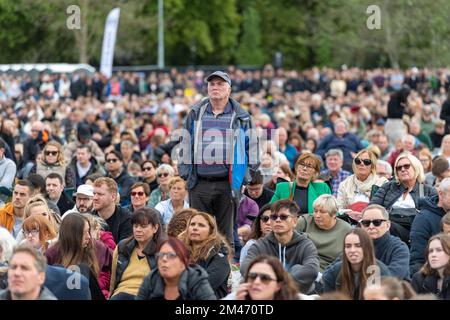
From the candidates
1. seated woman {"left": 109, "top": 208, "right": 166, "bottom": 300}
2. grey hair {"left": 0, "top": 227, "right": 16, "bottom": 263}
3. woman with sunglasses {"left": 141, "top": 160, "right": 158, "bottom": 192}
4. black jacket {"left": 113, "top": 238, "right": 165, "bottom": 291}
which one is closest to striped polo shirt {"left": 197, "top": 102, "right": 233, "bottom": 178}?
seated woman {"left": 109, "top": 208, "right": 166, "bottom": 300}

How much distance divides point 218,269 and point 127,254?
0.86 meters

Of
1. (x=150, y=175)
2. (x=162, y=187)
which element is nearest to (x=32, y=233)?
(x=162, y=187)

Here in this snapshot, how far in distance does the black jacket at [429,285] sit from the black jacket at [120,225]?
3.45m

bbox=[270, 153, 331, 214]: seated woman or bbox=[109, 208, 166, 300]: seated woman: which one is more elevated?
bbox=[270, 153, 331, 214]: seated woman

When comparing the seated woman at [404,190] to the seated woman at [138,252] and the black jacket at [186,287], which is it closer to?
the seated woman at [138,252]

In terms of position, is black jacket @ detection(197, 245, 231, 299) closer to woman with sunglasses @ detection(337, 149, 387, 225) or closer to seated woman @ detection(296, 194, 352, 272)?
seated woman @ detection(296, 194, 352, 272)

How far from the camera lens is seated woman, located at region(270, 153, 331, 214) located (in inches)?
496

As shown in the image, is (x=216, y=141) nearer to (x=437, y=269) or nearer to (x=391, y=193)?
(x=391, y=193)

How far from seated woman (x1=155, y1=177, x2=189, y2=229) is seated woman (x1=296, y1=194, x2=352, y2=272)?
216cm

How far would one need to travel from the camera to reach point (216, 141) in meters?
11.1

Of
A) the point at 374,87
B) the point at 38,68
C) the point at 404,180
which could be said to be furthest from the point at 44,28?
the point at 404,180

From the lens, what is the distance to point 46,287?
8805mm

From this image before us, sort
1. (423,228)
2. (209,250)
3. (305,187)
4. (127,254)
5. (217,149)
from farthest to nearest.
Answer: (305,187), (217,149), (423,228), (127,254), (209,250)

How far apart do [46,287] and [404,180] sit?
14.8 ft
